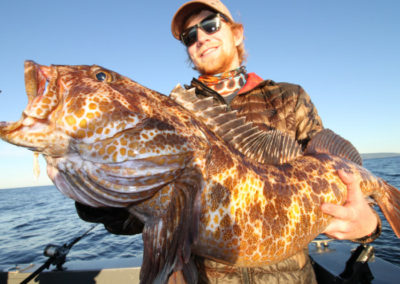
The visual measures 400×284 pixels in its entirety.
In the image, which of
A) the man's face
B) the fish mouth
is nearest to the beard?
the man's face

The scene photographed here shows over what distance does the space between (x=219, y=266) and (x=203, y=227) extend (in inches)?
29.1

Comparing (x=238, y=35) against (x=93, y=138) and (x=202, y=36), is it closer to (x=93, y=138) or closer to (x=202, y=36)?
(x=202, y=36)

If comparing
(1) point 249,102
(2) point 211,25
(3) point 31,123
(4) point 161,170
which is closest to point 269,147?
(1) point 249,102

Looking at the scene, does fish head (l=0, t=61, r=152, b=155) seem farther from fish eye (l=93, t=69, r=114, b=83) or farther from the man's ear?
the man's ear

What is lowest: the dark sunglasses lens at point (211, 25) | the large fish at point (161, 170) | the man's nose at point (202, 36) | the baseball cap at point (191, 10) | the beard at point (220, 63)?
the large fish at point (161, 170)

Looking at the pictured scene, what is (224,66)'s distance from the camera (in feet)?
12.0

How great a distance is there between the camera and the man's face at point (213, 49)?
3.50 m

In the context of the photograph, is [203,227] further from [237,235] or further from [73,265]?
[73,265]

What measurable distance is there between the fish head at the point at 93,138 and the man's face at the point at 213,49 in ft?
7.20

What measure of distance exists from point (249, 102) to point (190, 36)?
1.58m

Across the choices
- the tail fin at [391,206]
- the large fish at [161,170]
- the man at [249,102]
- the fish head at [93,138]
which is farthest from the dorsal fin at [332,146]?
the fish head at [93,138]

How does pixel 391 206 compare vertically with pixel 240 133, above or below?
below

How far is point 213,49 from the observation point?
3.50 metres

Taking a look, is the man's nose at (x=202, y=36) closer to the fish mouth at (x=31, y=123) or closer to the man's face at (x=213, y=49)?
the man's face at (x=213, y=49)
